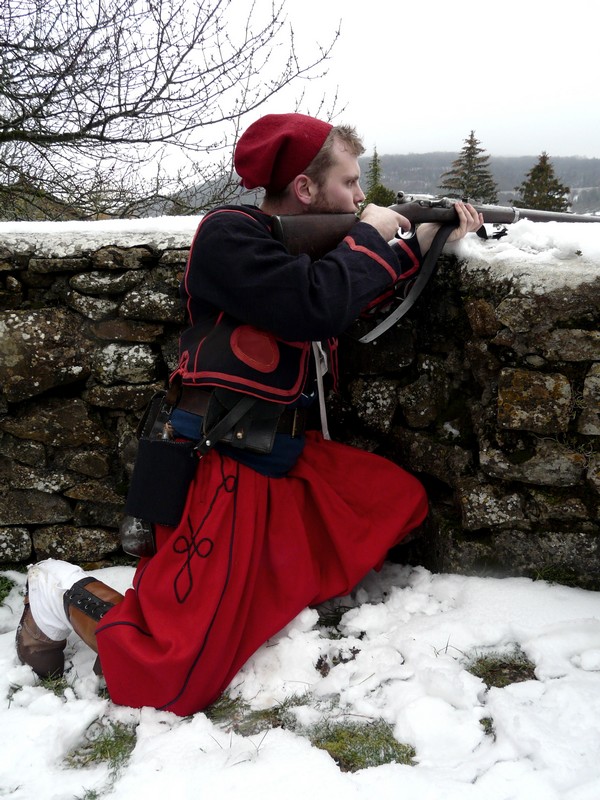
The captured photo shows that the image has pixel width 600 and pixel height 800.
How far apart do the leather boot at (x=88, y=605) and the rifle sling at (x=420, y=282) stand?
1.34 meters

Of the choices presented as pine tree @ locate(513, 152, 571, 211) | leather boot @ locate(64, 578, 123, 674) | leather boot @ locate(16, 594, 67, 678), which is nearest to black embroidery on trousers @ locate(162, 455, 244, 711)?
leather boot @ locate(64, 578, 123, 674)

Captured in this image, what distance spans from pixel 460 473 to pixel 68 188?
5.42 meters

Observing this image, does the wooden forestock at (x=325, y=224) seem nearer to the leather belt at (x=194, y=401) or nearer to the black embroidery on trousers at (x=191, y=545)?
the leather belt at (x=194, y=401)

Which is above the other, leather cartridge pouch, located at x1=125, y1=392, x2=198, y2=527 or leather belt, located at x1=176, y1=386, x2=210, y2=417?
leather belt, located at x1=176, y1=386, x2=210, y2=417

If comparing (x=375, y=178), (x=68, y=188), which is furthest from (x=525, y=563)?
(x=375, y=178)

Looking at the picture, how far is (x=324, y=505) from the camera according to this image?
2203 millimetres

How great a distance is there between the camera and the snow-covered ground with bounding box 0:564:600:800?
4.59 ft

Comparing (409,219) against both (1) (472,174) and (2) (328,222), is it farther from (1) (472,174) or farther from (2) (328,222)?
(1) (472,174)

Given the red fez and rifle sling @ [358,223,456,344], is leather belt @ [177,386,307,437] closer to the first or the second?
rifle sling @ [358,223,456,344]

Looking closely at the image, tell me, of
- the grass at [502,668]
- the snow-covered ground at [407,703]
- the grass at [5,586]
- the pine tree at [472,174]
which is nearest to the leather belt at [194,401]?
the snow-covered ground at [407,703]

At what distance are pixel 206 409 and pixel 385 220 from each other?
91 cm

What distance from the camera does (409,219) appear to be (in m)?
2.22

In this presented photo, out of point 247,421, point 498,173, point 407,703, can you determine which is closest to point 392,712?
point 407,703

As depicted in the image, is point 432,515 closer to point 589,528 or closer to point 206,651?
point 589,528
